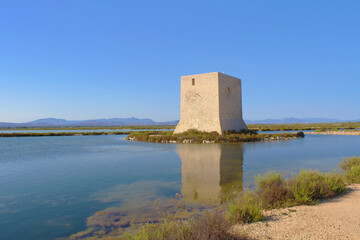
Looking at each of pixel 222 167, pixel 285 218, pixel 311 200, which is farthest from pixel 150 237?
pixel 222 167

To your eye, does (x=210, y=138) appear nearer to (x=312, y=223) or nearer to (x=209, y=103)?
(x=209, y=103)

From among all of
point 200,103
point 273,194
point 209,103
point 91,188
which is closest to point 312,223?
point 273,194

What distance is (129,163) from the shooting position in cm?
1009

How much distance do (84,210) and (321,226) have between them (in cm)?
379

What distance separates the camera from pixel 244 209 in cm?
356

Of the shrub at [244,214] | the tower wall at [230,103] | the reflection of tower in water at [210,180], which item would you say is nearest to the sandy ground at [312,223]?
the shrub at [244,214]

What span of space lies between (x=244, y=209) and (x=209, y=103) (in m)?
16.6

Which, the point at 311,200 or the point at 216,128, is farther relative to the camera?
the point at 216,128

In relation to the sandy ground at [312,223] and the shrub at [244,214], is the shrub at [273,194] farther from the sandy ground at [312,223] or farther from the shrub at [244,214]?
the shrub at [244,214]

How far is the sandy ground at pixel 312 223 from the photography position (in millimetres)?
3068

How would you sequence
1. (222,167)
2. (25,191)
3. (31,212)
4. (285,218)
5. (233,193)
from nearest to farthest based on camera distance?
(285,218), (31,212), (233,193), (25,191), (222,167)

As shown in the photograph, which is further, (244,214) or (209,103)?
(209,103)

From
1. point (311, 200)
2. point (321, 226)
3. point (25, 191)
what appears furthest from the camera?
point (25, 191)

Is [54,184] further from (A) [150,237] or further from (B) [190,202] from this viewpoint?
(A) [150,237]
